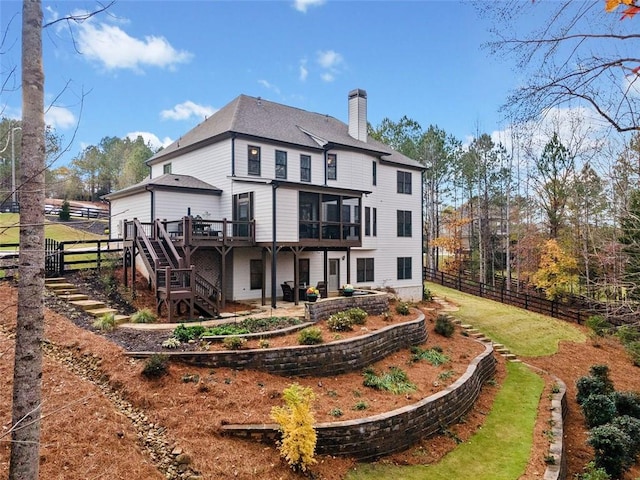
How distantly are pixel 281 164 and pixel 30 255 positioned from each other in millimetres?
15657

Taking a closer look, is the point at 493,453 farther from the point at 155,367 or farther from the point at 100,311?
the point at 100,311

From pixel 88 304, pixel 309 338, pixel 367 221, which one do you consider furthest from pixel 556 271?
pixel 88 304

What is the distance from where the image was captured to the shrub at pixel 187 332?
411 inches

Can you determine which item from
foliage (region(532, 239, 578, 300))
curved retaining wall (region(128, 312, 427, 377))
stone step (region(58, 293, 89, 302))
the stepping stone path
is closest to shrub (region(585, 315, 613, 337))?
foliage (region(532, 239, 578, 300))

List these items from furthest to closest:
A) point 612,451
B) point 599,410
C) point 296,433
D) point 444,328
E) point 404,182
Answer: point 404,182, point 444,328, point 599,410, point 612,451, point 296,433

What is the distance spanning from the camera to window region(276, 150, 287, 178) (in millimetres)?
19141

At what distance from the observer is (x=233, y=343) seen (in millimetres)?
10156

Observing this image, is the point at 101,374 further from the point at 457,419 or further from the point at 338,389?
the point at 457,419

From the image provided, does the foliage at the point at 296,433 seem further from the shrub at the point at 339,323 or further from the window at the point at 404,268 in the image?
the window at the point at 404,268

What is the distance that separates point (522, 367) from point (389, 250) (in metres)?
9.43

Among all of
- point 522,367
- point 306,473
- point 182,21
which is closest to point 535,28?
point 306,473

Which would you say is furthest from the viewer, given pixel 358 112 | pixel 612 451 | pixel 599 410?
pixel 358 112

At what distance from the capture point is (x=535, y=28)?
4082 mm

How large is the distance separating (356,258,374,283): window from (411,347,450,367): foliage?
773cm
